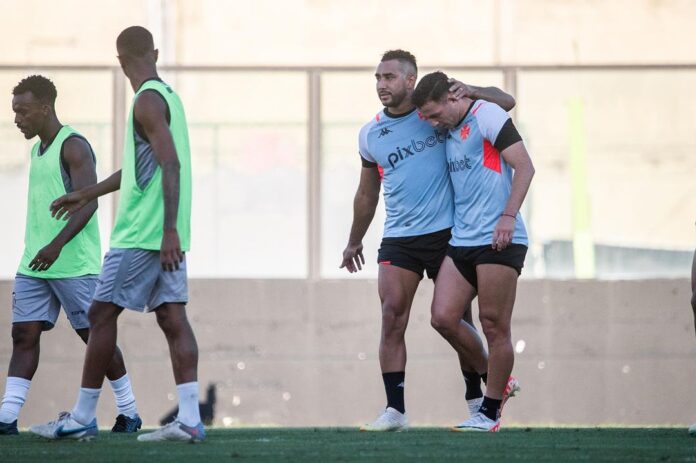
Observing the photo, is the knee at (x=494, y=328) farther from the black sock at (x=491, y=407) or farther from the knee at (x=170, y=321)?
the knee at (x=170, y=321)

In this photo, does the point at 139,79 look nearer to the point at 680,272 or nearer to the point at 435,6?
the point at 680,272

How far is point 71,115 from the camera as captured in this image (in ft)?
39.8

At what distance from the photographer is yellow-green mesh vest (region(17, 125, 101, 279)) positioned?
344 inches

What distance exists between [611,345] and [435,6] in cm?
463

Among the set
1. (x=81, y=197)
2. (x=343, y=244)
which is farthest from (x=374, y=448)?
(x=343, y=244)

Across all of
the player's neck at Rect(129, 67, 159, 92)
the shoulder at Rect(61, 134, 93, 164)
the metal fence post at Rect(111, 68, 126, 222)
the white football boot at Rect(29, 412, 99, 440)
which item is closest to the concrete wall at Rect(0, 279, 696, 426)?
the metal fence post at Rect(111, 68, 126, 222)

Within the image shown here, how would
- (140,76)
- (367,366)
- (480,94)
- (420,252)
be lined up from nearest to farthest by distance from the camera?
(140,76) < (480,94) < (420,252) < (367,366)

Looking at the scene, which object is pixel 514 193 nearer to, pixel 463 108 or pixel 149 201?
pixel 463 108

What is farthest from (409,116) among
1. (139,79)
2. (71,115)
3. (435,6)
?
(435,6)

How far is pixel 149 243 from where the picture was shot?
24.1 feet

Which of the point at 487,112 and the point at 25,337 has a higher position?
the point at 487,112

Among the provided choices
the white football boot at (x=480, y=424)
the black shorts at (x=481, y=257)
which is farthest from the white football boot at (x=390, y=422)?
the black shorts at (x=481, y=257)

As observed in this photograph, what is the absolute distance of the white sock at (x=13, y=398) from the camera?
8648mm

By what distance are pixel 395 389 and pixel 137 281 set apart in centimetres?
200
